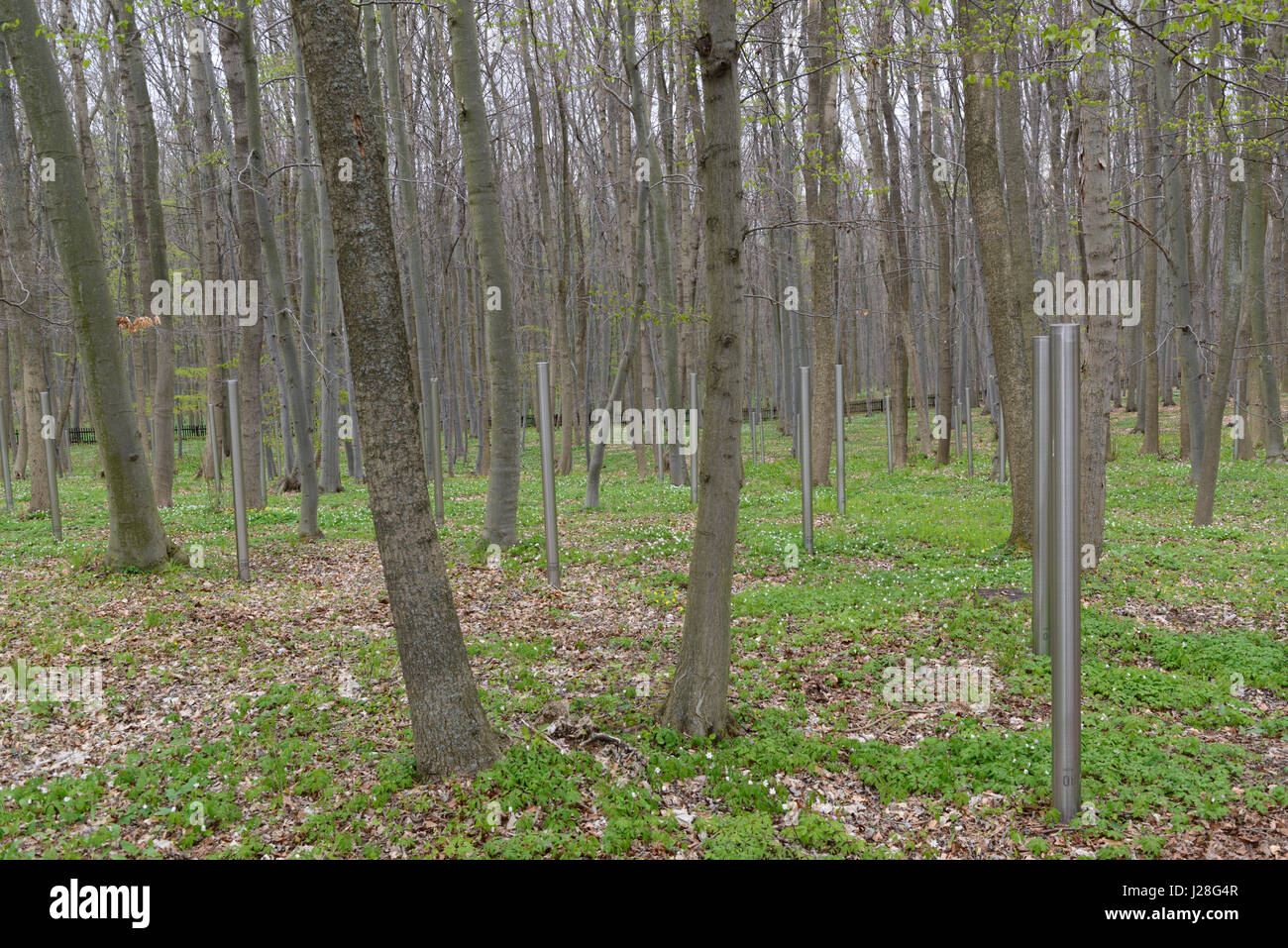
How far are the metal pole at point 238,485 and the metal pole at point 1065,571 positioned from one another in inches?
298

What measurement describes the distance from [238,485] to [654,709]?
5679 mm

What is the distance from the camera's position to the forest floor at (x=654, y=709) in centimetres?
403

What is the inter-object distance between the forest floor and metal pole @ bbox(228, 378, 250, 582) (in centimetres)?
26

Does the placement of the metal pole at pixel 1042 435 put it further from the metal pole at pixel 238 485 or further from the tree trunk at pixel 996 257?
the metal pole at pixel 238 485

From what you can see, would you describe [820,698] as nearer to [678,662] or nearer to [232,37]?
[678,662]

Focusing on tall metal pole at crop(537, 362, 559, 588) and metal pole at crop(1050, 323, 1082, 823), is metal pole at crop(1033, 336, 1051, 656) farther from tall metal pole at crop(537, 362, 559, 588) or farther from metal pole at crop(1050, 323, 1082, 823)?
tall metal pole at crop(537, 362, 559, 588)

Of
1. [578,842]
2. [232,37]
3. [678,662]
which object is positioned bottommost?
[578,842]

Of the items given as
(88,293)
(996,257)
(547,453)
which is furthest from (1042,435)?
(88,293)

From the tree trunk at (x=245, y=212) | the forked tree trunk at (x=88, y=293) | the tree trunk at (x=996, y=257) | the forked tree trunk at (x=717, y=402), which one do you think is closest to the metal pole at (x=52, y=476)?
the tree trunk at (x=245, y=212)

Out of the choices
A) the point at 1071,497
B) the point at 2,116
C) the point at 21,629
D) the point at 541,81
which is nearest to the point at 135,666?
the point at 21,629

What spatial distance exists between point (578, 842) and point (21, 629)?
5.61 m

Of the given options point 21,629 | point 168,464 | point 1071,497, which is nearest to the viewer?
point 1071,497

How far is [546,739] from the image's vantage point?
15.9ft

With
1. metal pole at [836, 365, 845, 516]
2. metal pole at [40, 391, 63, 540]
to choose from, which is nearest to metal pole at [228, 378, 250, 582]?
metal pole at [40, 391, 63, 540]
